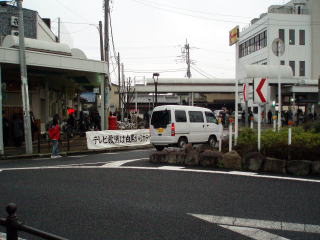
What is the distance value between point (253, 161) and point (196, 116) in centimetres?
691

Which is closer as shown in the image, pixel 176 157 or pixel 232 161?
pixel 232 161

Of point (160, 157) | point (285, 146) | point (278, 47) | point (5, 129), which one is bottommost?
point (160, 157)

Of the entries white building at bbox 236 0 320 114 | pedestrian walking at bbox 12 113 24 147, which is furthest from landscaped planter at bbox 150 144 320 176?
white building at bbox 236 0 320 114

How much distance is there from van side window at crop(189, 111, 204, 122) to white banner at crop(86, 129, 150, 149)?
425 centimetres

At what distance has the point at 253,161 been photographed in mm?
10469

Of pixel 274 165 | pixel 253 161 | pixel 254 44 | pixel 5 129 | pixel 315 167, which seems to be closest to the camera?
pixel 315 167

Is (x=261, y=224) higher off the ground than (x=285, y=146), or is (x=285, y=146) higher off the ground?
(x=285, y=146)

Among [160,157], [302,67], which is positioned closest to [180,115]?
[160,157]

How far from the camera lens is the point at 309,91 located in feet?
119

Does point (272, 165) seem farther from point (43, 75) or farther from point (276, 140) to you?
point (43, 75)

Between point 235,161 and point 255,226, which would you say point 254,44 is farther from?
point 255,226

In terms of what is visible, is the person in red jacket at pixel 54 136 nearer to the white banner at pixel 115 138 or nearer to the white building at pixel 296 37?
the white banner at pixel 115 138

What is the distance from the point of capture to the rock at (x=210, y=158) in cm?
1131

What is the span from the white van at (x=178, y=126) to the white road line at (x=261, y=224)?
34.1ft
